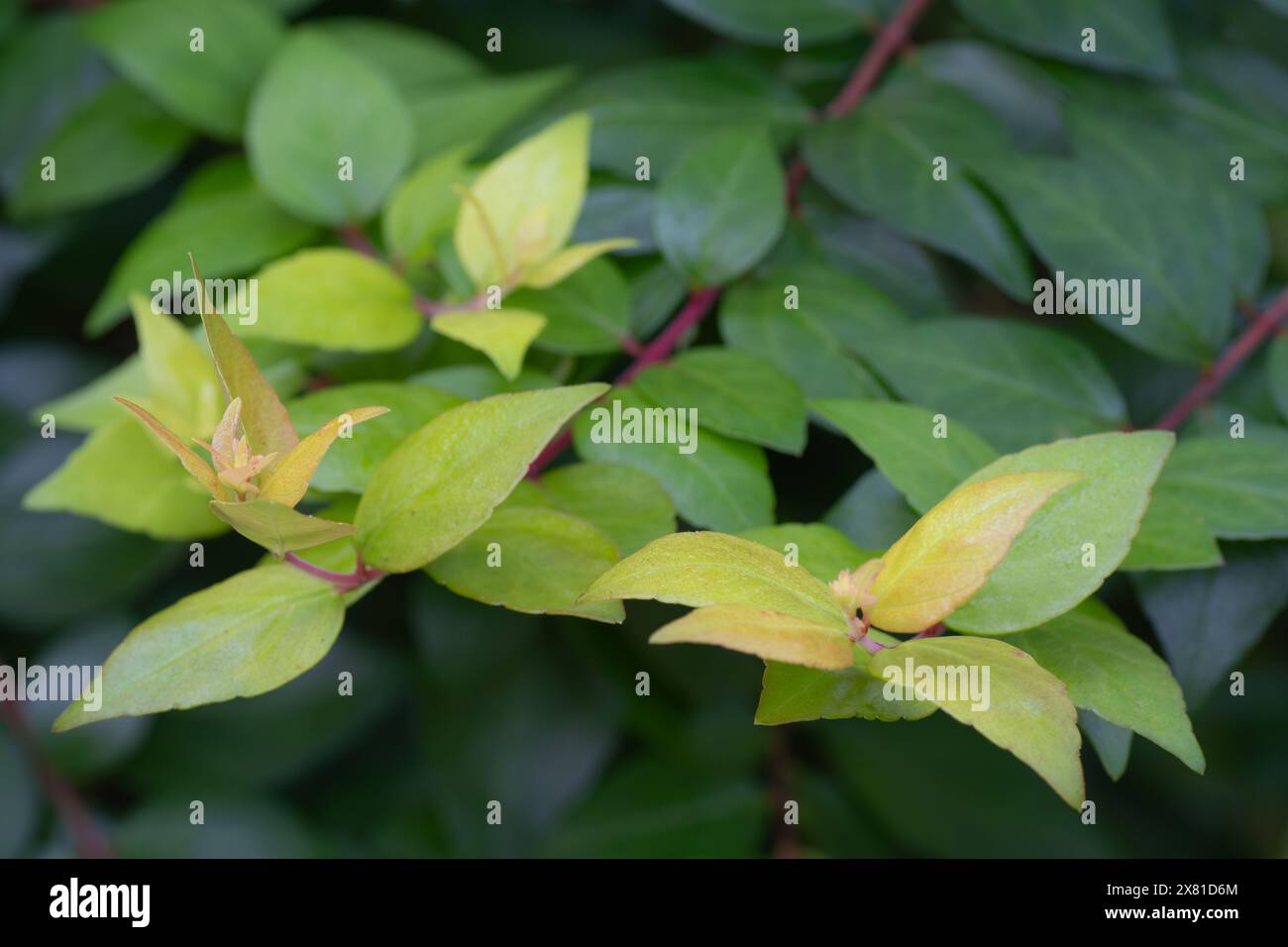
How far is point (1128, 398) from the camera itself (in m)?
0.61

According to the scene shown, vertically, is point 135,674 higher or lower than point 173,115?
lower

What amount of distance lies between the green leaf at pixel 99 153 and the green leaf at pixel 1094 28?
492mm

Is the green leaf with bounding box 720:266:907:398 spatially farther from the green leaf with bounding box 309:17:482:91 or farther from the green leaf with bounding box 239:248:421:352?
the green leaf with bounding box 309:17:482:91

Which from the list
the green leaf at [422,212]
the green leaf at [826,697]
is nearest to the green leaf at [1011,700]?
the green leaf at [826,697]

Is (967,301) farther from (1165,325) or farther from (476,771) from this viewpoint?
(476,771)

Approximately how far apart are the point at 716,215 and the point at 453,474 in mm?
221


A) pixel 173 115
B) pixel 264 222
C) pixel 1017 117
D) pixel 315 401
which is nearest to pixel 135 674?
pixel 315 401

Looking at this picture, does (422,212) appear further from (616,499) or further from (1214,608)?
(1214,608)

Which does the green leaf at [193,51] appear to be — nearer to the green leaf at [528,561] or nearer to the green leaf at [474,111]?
the green leaf at [474,111]

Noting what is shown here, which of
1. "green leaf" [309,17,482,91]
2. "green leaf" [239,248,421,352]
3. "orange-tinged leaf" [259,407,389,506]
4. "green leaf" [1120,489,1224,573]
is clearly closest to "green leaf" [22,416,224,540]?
"green leaf" [239,248,421,352]

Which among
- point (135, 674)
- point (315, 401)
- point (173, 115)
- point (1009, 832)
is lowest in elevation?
point (1009, 832)

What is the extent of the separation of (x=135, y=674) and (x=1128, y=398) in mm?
509

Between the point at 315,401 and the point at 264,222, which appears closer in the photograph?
the point at 315,401
